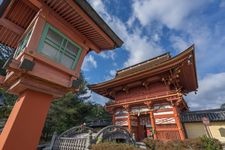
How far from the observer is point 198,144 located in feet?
25.5

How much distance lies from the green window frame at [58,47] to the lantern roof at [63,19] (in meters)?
0.38

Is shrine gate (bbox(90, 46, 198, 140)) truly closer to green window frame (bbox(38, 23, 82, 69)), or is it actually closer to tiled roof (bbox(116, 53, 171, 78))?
tiled roof (bbox(116, 53, 171, 78))

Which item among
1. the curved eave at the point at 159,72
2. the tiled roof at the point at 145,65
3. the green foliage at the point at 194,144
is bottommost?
the green foliage at the point at 194,144

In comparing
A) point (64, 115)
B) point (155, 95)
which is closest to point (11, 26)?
point (155, 95)

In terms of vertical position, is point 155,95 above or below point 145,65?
below

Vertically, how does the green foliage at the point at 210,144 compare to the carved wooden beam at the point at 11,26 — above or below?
below

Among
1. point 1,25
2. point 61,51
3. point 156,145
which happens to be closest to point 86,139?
point 156,145

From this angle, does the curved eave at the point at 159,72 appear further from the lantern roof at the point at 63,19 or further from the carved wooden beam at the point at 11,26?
the carved wooden beam at the point at 11,26

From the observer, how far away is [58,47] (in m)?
3.28

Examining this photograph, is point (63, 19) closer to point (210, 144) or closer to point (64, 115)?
point (210, 144)

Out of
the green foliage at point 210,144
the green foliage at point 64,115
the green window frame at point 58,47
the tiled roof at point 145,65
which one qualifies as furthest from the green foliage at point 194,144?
the green foliage at point 64,115

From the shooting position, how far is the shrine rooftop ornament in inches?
98.4

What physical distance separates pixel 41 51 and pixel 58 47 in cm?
44

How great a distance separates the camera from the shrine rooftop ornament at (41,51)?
2.50 metres
